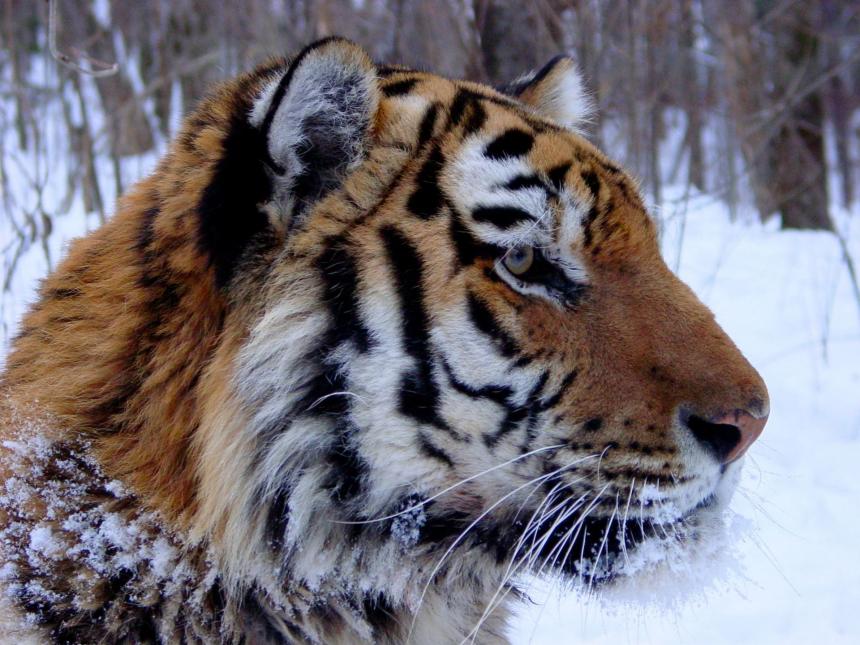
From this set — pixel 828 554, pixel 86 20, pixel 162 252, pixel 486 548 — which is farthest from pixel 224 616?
pixel 86 20

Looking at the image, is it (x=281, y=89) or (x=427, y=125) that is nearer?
(x=281, y=89)

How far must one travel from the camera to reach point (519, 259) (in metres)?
2.15

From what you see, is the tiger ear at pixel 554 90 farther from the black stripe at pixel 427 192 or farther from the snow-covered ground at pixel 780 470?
the snow-covered ground at pixel 780 470

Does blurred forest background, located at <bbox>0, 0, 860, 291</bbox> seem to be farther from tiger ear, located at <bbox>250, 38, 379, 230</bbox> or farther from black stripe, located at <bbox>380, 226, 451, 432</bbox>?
black stripe, located at <bbox>380, 226, 451, 432</bbox>

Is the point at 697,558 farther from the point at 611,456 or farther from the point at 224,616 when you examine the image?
the point at 224,616

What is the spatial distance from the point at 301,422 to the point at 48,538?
570 millimetres

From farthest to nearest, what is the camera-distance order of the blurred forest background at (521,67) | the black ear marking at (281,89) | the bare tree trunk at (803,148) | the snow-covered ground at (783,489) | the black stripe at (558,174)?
the bare tree trunk at (803,148)
the blurred forest background at (521,67)
the snow-covered ground at (783,489)
the black stripe at (558,174)
the black ear marking at (281,89)

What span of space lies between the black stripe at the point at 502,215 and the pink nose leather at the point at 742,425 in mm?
607

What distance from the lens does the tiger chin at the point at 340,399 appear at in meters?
2.03

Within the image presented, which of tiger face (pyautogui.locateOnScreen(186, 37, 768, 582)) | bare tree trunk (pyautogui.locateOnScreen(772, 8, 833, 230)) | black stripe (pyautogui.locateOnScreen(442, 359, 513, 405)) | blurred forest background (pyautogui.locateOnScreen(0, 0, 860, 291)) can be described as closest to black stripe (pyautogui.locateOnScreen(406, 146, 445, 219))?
tiger face (pyautogui.locateOnScreen(186, 37, 768, 582))

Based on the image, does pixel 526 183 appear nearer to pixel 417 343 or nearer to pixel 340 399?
pixel 417 343

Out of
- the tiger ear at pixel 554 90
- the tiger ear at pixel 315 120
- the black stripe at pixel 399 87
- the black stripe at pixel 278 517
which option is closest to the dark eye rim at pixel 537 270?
the tiger ear at pixel 315 120

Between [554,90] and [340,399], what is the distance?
1.36 meters

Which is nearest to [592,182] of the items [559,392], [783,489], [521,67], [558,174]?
[558,174]
